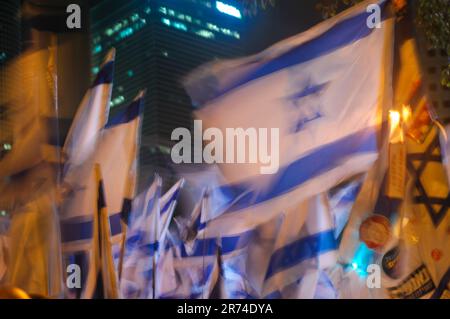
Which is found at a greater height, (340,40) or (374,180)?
(340,40)

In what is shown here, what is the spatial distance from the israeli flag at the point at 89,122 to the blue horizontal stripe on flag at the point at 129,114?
0.46 meters

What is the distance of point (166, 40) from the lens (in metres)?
9.61

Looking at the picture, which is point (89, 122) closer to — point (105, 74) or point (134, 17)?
point (105, 74)

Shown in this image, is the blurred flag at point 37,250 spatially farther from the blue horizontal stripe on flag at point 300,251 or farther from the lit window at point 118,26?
the lit window at point 118,26

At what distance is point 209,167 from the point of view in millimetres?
9789

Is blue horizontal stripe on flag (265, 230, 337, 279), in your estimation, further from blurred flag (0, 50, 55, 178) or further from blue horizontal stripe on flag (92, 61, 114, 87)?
blurred flag (0, 50, 55, 178)

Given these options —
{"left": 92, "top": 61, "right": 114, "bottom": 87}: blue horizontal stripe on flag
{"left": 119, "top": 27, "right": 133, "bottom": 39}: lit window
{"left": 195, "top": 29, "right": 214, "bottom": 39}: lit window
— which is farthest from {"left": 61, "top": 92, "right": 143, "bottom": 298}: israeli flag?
{"left": 195, "top": 29, "right": 214, "bottom": 39}: lit window

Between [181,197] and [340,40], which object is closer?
[340,40]

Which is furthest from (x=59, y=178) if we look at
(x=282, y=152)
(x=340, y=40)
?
(x=340, y=40)

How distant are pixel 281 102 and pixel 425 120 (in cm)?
160

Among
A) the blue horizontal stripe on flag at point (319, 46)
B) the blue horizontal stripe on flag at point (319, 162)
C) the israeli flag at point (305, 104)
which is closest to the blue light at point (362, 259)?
the israeli flag at point (305, 104)

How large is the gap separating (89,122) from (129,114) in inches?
25.5

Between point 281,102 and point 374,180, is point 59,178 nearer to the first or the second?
point 281,102

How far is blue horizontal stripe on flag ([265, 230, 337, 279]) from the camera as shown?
833 cm
